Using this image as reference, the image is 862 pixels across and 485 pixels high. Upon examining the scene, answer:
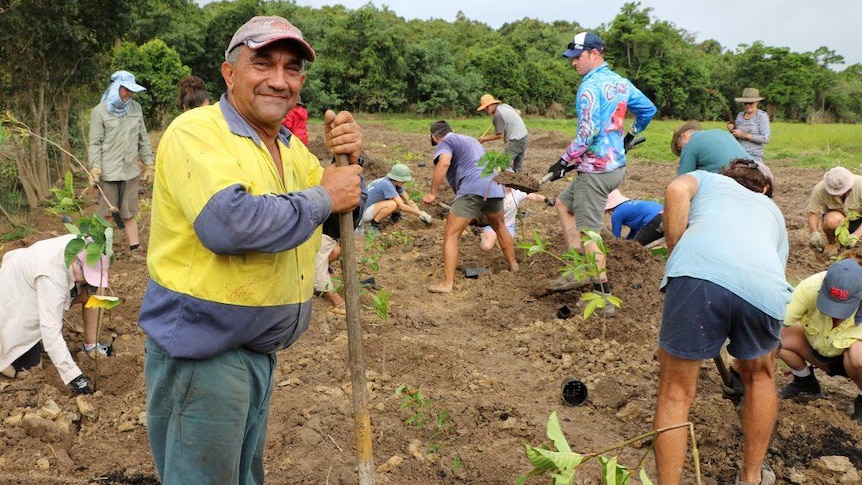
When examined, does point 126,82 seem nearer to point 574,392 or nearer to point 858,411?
point 574,392

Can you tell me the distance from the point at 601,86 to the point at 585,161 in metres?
0.59

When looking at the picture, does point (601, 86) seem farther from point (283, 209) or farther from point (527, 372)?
point (283, 209)

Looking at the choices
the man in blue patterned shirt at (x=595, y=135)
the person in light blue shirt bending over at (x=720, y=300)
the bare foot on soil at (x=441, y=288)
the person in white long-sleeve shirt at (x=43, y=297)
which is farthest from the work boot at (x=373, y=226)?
the person in light blue shirt bending over at (x=720, y=300)

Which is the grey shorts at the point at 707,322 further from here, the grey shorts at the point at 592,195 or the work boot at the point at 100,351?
the work boot at the point at 100,351

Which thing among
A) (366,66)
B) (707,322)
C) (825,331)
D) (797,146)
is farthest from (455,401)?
(366,66)

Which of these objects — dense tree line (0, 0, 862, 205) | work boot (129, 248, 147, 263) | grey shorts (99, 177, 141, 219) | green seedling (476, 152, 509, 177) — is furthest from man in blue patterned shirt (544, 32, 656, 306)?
dense tree line (0, 0, 862, 205)

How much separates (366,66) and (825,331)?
23437 millimetres

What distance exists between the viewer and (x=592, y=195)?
5133 millimetres

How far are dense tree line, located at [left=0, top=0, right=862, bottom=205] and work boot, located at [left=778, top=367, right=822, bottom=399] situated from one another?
7409 millimetres

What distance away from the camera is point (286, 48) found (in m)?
1.91

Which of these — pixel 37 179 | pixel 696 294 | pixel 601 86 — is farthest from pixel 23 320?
pixel 37 179

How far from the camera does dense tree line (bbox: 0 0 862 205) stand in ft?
26.5

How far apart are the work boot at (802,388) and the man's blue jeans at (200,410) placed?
3.41m

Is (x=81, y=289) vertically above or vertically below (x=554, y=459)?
below
